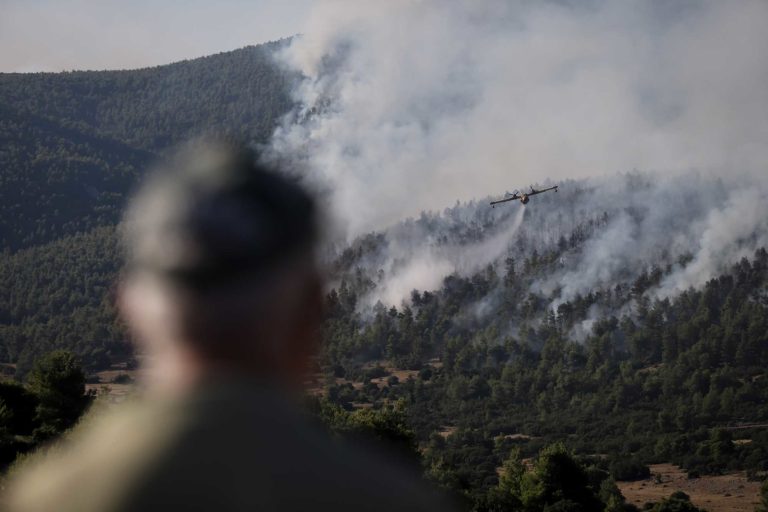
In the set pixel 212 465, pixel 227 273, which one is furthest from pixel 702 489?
pixel 212 465

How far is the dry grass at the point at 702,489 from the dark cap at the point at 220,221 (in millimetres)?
71917

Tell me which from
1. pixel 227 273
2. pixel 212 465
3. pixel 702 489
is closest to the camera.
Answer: pixel 212 465

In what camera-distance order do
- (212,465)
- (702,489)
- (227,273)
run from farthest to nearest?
(702,489) < (227,273) < (212,465)

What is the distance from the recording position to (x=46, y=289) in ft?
623

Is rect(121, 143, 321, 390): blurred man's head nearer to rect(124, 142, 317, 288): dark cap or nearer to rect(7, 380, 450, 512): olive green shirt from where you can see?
rect(124, 142, 317, 288): dark cap

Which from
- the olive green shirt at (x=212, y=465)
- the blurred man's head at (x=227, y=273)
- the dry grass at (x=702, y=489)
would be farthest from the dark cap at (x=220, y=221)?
the dry grass at (x=702, y=489)

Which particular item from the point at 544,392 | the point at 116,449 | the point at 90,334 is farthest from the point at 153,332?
the point at 90,334

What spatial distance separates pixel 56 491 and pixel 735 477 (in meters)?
94.1

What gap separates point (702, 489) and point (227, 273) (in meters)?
87.0

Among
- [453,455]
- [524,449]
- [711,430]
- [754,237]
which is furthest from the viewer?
[754,237]

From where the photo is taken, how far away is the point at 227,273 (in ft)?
14.4

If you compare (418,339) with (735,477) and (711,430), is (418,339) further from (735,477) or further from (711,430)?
(735,477)

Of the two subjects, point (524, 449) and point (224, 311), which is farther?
point (524, 449)

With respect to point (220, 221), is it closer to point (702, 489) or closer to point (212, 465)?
point (212, 465)
